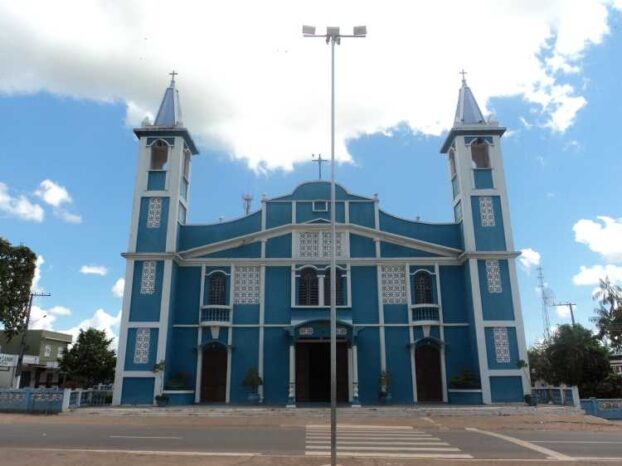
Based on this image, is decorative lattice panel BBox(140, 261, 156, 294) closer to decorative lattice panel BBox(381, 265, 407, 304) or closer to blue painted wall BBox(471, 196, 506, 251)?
decorative lattice panel BBox(381, 265, 407, 304)

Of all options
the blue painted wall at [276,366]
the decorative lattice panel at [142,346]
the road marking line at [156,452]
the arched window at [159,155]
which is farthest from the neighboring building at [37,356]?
the road marking line at [156,452]

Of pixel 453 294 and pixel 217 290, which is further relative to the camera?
pixel 217 290

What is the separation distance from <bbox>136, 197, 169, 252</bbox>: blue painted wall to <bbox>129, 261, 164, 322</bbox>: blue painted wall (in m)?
A: 0.85

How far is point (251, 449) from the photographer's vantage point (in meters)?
11.7

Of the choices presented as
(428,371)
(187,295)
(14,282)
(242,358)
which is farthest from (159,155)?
→ (428,371)

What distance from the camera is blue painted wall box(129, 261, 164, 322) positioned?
2350cm

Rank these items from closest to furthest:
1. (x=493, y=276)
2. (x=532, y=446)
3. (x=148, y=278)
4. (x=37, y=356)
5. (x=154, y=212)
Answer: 1. (x=532, y=446)
2. (x=493, y=276)
3. (x=148, y=278)
4. (x=154, y=212)
5. (x=37, y=356)

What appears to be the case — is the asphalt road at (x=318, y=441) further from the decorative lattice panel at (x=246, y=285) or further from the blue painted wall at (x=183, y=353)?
the decorative lattice panel at (x=246, y=285)

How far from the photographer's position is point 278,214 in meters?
26.1

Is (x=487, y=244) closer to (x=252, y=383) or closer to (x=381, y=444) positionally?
(x=252, y=383)

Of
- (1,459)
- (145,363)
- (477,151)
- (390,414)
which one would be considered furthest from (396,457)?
(477,151)

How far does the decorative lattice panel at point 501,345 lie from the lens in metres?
22.9

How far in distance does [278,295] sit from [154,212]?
7.10 metres

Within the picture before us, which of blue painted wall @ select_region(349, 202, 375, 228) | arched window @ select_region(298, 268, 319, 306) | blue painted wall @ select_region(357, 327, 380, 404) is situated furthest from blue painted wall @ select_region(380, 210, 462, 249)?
blue painted wall @ select_region(357, 327, 380, 404)
